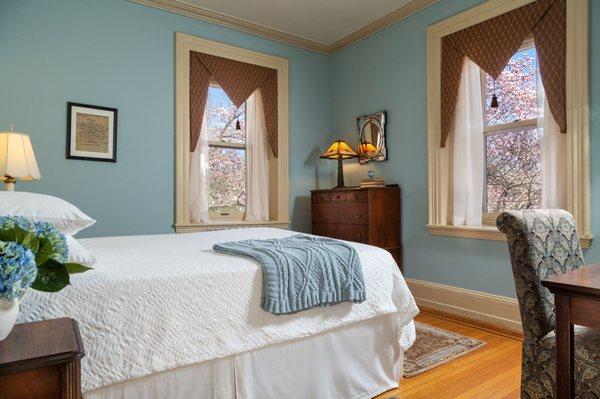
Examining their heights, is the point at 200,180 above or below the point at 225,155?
below

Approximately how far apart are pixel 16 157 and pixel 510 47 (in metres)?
3.47

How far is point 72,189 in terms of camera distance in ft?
10.2

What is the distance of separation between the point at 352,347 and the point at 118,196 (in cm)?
247

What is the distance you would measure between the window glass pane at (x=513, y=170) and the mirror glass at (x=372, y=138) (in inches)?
39.5

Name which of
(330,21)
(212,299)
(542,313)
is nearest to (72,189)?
(212,299)

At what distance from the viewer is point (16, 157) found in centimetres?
237

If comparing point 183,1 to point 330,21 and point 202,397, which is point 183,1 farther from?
point 202,397

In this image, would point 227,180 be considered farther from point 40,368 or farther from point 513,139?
point 40,368

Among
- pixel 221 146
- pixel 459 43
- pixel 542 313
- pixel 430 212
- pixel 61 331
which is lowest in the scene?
pixel 542 313

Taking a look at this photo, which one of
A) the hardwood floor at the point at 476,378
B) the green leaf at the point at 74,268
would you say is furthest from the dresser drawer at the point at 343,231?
the green leaf at the point at 74,268

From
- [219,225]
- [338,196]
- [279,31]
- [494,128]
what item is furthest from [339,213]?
[279,31]

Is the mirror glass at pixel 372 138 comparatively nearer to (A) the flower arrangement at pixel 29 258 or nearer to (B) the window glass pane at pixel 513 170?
(B) the window glass pane at pixel 513 170

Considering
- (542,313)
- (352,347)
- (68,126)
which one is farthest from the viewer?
(68,126)

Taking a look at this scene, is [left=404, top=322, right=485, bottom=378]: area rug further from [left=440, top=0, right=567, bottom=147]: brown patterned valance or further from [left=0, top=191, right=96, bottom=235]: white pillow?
[left=0, top=191, right=96, bottom=235]: white pillow
